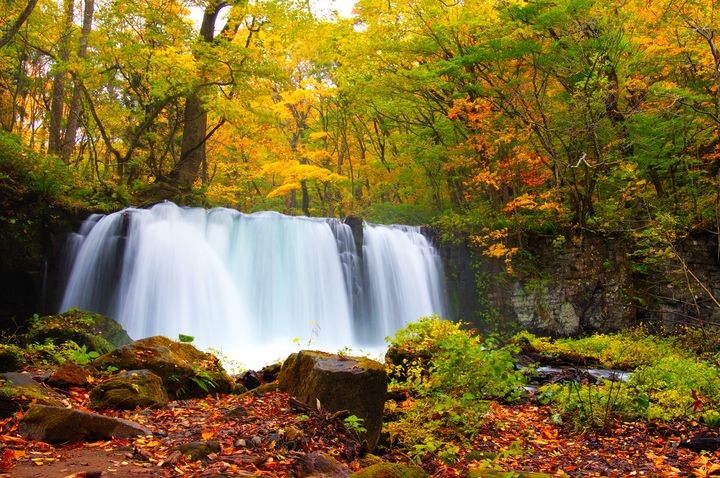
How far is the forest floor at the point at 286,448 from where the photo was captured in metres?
2.99

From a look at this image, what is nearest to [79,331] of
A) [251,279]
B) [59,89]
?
[251,279]

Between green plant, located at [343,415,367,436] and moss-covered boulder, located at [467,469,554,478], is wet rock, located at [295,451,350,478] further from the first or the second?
moss-covered boulder, located at [467,469,554,478]

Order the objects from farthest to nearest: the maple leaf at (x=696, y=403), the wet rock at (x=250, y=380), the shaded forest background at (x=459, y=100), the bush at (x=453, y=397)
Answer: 1. the shaded forest background at (x=459, y=100)
2. the wet rock at (x=250, y=380)
3. the maple leaf at (x=696, y=403)
4. the bush at (x=453, y=397)

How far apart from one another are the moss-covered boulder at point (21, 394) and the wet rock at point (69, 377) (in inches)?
8.1

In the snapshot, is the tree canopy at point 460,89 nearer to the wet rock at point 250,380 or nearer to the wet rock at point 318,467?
the wet rock at point 250,380

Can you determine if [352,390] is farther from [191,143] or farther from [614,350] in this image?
[191,143]

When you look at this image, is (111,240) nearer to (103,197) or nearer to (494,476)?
(103,197)

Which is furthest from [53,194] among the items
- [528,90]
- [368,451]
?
[528,90]

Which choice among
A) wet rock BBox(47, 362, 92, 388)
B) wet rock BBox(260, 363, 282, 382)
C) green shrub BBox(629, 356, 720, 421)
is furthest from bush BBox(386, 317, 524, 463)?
wet rock BBox(47, 362, 92, 388)

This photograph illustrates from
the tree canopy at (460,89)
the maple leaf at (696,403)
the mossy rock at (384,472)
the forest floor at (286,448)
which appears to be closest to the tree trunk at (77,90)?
the tree canopy at (460,89)

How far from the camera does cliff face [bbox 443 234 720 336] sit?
45.4 ft

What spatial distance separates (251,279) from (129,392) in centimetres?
973

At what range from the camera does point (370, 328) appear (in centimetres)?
1570

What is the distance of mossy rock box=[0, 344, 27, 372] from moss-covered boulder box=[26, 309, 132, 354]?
4.24ft
